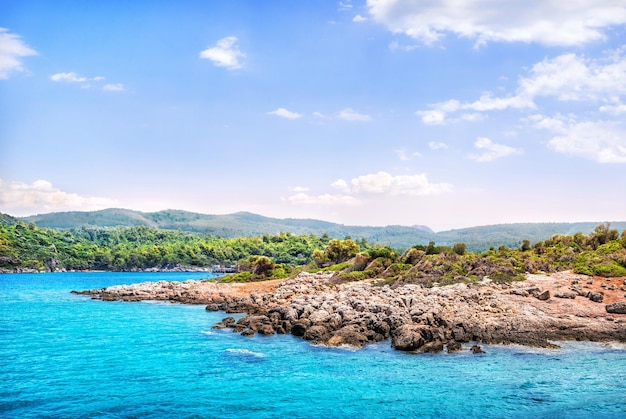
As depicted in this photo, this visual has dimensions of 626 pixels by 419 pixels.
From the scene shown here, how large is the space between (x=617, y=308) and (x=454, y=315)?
12822mm

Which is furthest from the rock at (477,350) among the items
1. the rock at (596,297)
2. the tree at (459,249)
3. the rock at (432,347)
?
the tree at (459,249)

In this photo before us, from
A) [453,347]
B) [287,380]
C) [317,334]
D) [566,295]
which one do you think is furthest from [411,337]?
[566,295]

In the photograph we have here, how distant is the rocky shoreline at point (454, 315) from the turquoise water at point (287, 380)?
157 cm

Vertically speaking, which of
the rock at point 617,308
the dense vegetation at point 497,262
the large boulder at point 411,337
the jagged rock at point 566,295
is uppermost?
the dense vegetation at point 497,262

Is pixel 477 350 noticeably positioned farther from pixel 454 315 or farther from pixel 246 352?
pixel 246 352

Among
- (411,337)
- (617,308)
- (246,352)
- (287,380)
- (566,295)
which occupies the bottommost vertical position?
(246,352)

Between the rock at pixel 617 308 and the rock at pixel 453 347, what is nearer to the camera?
the rock at pixel 453 347

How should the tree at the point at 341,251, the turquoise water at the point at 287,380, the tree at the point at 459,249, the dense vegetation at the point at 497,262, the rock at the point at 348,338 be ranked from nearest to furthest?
1. the turquoise water at the point at 287,380
2. the rock at the point at 348,338
3. the dense vegetation at the point at 497,262
4. the tree at the point at 459,249
5. the tree at the point at 341,251

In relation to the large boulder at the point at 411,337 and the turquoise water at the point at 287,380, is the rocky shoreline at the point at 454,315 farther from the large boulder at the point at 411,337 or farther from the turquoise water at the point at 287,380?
the turquoise water at the point at 287,380

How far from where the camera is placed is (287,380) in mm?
28172

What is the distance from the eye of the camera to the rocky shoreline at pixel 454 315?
36156mm

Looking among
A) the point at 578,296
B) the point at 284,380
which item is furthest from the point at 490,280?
the point at 284,380

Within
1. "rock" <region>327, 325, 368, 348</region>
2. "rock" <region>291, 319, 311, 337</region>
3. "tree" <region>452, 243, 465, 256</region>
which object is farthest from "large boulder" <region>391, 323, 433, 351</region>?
"tree" <region>452, 243, 465, 256</region>

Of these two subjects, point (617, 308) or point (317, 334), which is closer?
point (317, 334)
